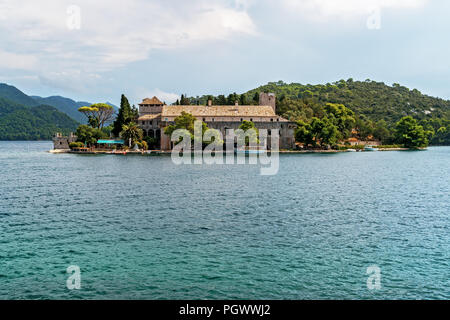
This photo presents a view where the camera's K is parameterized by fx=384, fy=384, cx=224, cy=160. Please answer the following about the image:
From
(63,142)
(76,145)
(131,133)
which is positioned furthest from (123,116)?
(63,142)

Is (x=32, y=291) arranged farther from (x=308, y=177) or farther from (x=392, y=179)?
(x=392, y=179)

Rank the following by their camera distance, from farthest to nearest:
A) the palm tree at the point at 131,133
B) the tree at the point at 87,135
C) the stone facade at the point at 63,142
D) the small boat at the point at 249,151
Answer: the stone facade at the point at 63,142
the tree at the point at 87,135
the palm tree at the point at 131,133
the small boat at the point at 249,151

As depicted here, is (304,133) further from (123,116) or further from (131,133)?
(123,116)

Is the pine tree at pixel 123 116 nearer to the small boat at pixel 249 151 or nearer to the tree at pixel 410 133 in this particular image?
the small boat at pixel 249 151

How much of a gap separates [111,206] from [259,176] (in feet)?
75.2

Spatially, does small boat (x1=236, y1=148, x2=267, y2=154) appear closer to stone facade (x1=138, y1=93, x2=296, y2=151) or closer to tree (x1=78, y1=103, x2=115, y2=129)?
stone facade (x1=138, y1=93, x2=296, y2=151)

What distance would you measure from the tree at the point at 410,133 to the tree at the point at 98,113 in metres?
86.5

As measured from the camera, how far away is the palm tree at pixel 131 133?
301 ft

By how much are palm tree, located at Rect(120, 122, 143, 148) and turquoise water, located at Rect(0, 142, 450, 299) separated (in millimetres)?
57166

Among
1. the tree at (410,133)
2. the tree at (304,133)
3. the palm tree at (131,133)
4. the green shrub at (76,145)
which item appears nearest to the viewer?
the palm tree at (131,133)

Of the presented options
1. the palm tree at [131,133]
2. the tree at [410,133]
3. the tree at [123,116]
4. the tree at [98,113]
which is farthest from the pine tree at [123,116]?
the tree at [410,133]

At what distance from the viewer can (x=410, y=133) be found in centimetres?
11569

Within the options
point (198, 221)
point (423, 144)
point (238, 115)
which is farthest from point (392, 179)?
point (423, 144)

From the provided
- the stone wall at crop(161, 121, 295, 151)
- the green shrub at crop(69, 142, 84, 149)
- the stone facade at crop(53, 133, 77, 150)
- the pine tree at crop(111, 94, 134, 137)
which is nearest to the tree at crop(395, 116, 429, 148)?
the stone wall at crop(161, 121, 295, 151)
